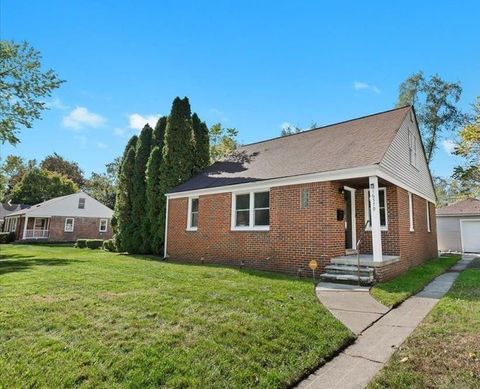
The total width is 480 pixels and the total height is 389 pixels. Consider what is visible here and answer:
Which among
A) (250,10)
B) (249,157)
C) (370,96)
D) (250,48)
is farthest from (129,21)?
(370,96)

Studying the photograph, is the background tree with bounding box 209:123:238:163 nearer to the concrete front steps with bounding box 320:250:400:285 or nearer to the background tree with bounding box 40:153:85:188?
the concrete front steps with bounding box 320:250:400:285

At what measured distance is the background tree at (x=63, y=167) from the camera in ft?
184

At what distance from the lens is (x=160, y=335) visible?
4078 millimetres

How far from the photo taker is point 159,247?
51.5 feet

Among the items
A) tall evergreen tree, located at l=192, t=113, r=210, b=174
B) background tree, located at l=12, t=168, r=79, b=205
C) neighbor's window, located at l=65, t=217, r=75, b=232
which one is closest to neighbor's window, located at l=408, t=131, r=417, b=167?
tall evergreen tree, located at l=192, t=113, r=210, b=174

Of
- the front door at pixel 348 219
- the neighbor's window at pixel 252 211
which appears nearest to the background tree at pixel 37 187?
the neighbor's window at pixel 252 211

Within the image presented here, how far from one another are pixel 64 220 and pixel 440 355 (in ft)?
122

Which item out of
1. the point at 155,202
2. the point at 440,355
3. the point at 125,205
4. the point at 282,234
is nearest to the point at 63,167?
the point at 125,205

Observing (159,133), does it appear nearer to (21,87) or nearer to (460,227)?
(21,87)

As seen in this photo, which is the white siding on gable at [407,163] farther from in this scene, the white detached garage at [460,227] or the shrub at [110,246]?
the shrub at [110,246]

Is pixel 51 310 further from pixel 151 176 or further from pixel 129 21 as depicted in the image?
pixel 151 176

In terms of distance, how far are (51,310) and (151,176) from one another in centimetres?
1209

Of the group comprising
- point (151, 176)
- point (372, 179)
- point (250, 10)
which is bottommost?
point (372, 179)

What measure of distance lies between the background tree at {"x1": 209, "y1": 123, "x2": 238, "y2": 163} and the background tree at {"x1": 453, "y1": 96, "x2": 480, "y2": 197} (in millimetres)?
20856
